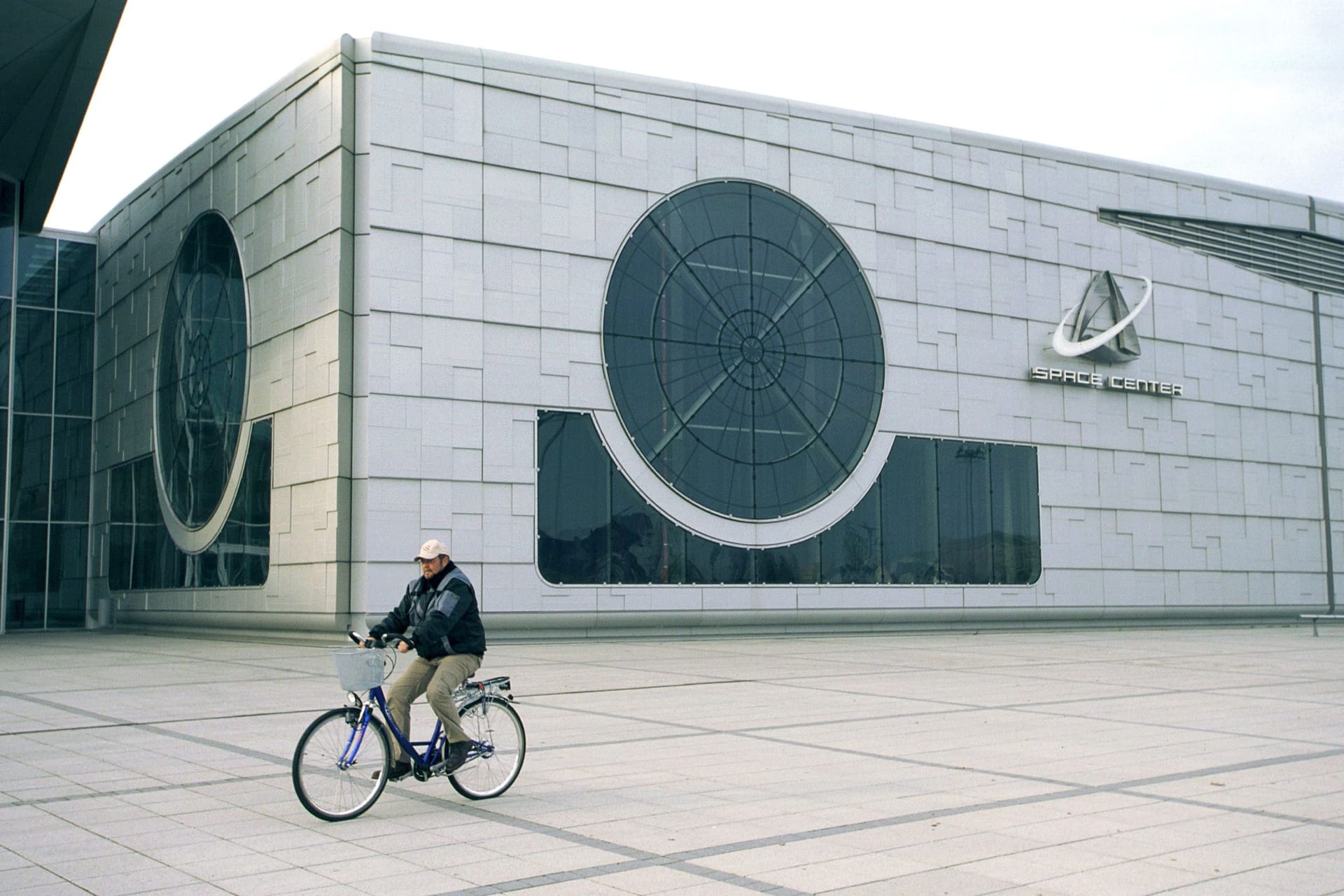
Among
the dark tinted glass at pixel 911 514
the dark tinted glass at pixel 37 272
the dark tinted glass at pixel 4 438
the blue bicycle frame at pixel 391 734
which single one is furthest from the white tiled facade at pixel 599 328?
the blue bicycle frame at pixel 391 734

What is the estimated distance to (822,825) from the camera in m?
8.02

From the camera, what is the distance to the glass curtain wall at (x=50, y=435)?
3672 centimetres

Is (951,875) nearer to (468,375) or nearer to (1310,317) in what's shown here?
(468,375)

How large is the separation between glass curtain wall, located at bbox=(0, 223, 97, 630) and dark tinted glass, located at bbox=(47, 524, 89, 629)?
0.02 metres

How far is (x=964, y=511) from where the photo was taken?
1204 inches

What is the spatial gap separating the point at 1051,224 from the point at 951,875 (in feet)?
92.3

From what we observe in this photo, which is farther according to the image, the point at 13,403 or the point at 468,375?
the point at 13,403

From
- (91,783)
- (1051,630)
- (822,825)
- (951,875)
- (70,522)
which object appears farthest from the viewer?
(70,522)

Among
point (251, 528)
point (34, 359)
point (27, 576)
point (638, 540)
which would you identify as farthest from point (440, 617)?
point (34, 359)

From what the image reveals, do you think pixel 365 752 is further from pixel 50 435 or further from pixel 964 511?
pixel 50 435

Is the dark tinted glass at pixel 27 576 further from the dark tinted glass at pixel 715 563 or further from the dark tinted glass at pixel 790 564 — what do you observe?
the dark tinted glass at pixel 790 564

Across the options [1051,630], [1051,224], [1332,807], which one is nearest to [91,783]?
[1332,807]

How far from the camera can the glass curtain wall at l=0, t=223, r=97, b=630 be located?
36.7 m

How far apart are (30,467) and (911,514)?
2410 centimetres
